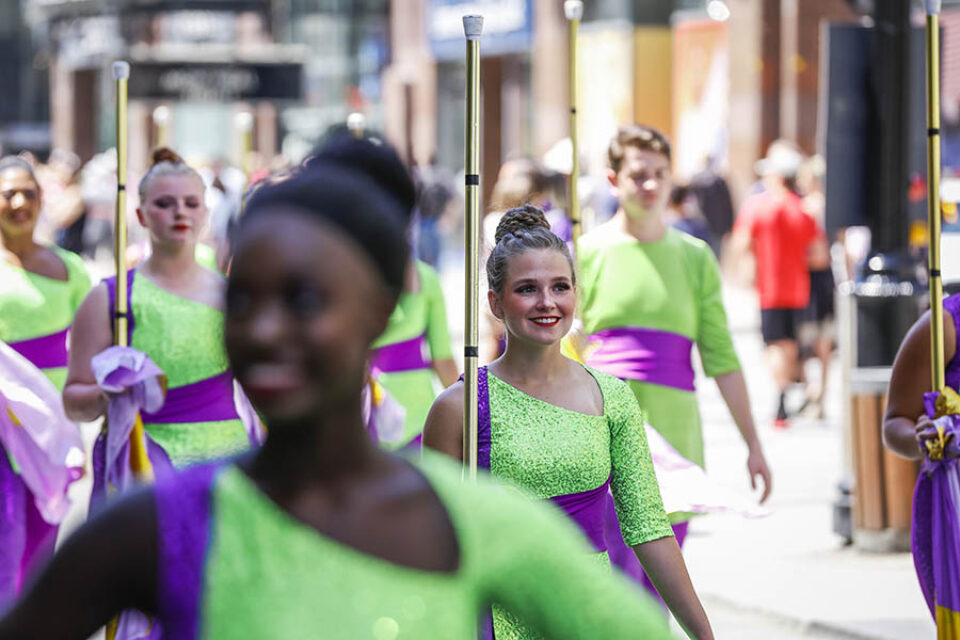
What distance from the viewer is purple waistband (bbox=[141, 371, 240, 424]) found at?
6.11 metres

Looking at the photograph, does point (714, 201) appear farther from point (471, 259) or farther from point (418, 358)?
point (471, 259)

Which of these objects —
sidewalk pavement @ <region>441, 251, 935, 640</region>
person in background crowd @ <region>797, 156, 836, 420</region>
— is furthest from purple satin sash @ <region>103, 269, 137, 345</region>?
person in background crowd @ <region>797, 156, 836, 420</region>

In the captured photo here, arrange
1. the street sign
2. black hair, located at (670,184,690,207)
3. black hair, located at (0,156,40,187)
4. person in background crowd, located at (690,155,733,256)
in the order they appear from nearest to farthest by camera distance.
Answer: black hair, located at (0,156,40,187) < black hair, located at (670,184,690,207) < person in background crowd, located at (690,155,733,256) < the street sign

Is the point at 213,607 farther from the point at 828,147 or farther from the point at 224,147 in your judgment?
the point at 224,147

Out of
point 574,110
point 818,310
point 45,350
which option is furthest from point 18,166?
point 818,310

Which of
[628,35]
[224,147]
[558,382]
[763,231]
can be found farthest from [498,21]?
[558,382]

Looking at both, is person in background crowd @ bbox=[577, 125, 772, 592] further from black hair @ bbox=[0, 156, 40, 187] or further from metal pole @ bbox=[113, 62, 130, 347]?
black hair @ bbox=[0, 156, 40, 187]

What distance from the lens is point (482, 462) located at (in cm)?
410

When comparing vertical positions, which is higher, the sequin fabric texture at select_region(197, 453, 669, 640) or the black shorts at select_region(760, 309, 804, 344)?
the sequin fabric texture at select_region(197, 453, 669, 640)

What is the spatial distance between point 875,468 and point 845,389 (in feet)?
1.81

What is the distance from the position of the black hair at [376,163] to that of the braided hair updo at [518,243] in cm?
230

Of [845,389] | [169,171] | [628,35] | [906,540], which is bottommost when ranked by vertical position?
[906,540]

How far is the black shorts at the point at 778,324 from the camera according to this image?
14.3 meters

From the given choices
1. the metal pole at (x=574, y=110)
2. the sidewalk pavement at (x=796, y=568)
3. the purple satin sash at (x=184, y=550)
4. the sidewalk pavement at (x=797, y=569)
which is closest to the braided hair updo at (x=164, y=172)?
the metal pole at (x=574, y=110)
